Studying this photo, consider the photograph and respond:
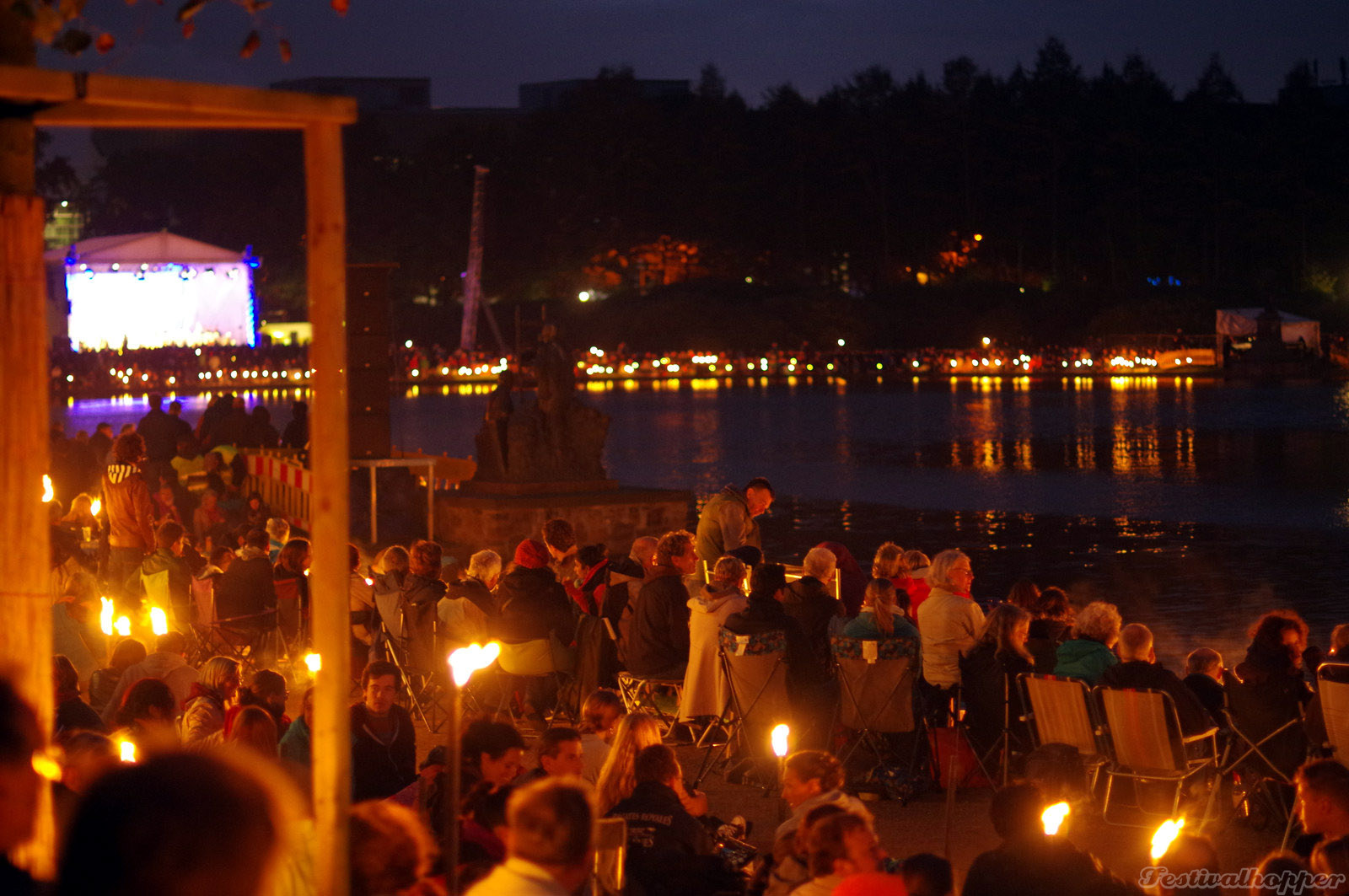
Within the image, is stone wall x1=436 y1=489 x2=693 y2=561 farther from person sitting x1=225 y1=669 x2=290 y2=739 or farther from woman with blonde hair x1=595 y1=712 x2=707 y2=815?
woman with blonde hair x1=595 y1=712 x2=707 y2=815

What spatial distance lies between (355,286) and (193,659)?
5759mm

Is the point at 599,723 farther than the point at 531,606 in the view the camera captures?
No

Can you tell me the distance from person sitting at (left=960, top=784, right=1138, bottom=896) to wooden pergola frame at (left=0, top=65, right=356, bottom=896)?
1.94m

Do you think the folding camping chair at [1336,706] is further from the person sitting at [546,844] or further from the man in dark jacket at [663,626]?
the person sitting at [546,844]

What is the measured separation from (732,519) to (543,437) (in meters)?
6.09

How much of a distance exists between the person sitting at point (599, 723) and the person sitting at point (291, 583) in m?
3.92

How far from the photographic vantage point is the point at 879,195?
89062 millimetres

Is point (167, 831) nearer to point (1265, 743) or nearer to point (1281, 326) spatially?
point (1265, 743)

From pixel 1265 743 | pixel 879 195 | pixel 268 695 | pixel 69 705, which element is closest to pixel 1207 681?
pixel 1265 743

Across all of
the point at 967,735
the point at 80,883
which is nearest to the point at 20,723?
the point at 80,883

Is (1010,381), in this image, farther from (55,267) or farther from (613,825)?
(613,825)

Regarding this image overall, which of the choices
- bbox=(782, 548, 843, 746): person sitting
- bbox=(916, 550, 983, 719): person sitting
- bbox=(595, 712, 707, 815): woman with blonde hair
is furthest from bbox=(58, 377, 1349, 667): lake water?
bbox=(595, 712, 707, 815): woman with blonde hair

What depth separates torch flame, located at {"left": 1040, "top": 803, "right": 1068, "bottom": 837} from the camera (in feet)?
14.2

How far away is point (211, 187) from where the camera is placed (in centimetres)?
9225
